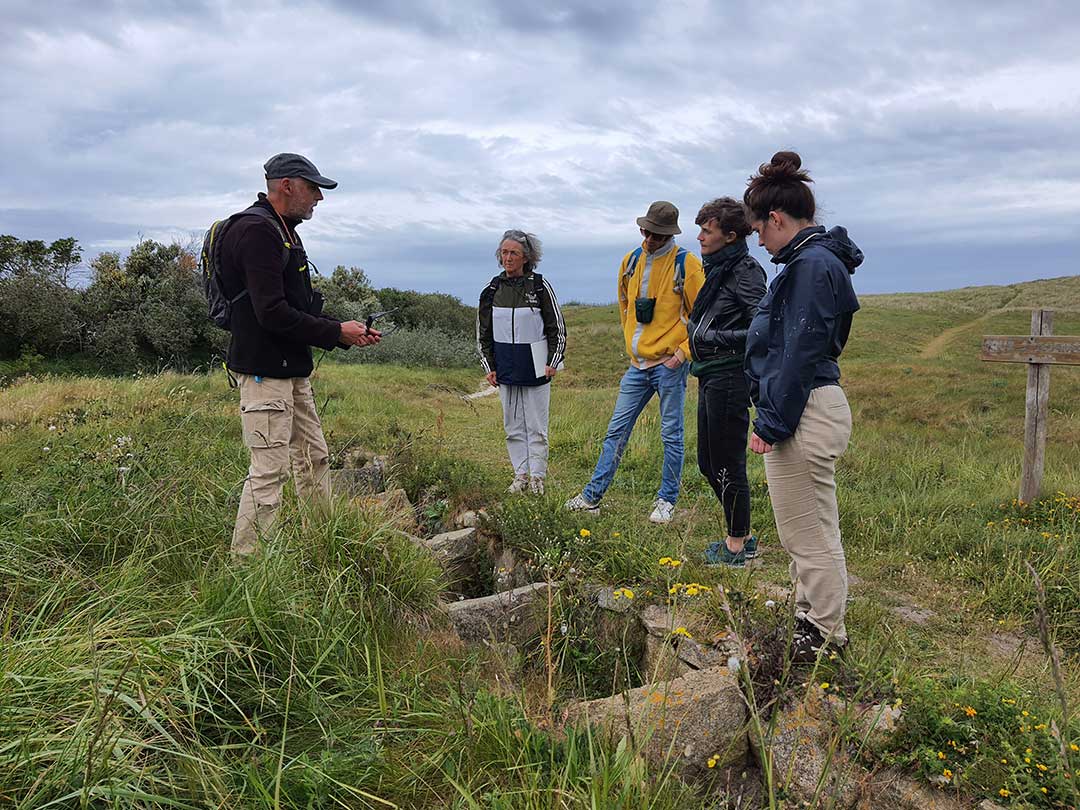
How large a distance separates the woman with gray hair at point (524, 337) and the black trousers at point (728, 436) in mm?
1489

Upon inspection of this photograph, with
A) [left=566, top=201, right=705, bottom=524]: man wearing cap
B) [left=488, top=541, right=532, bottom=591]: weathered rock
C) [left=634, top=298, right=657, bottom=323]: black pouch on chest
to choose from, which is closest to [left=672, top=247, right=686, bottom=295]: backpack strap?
[left=566, top=201, right=705, bottom=524]: man wearing cap

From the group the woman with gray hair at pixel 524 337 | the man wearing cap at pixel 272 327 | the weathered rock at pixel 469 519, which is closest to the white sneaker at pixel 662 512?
the woman with gray hair at pixel 524 337

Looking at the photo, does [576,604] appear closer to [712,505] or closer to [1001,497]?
[712,505]

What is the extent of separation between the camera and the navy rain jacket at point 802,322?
302 centimetres

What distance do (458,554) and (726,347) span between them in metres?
2.19

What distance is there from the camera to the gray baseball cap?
416cm

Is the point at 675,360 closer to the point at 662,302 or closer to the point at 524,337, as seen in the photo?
the point at 662,302

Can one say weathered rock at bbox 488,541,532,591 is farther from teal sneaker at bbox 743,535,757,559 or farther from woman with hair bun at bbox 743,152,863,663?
woman with hair bun at bbox 743,152,863,663

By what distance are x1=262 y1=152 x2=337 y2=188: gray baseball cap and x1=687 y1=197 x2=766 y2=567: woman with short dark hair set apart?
2391 mm

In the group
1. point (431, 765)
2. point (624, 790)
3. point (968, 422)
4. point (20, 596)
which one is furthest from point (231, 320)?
point (968, 422)

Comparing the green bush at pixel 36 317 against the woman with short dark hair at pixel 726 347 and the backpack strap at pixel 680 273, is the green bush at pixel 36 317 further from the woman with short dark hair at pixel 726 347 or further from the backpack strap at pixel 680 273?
the woman with short dark hair at pixel 726 347

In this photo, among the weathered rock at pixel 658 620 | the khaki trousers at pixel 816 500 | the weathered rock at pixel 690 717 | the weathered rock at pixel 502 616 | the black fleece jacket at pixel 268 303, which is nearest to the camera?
the weathered rock at pixel 690 717

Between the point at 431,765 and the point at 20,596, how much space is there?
2275 mm

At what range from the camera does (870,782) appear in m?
2.62
